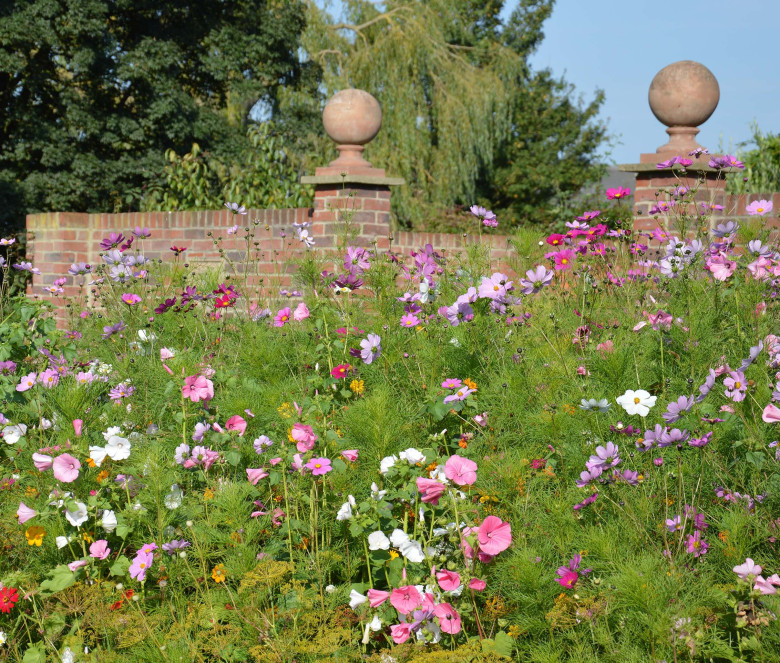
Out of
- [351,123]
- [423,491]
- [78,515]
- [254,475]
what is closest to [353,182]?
[351,123]

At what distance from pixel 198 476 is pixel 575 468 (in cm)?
123

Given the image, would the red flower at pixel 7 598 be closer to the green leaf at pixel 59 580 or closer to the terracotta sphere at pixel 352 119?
the green leaf at pixel 59 580

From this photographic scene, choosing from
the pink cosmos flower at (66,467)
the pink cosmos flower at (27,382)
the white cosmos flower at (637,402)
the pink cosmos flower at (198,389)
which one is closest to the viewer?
the white cosmos flower at (637,402)

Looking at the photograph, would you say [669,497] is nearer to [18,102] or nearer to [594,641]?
[594,641]

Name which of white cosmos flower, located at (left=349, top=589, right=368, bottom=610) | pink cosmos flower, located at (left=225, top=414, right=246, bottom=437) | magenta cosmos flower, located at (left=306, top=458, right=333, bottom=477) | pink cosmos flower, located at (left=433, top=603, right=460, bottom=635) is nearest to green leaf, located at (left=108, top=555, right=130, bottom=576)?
pink cosmos flower, located at (left=225, top=414, right=246, bottom=437)

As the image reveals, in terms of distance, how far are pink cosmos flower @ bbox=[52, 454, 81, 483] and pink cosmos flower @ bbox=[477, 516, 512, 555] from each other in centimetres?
125

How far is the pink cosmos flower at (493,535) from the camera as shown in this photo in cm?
197

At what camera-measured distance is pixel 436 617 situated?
1.95m

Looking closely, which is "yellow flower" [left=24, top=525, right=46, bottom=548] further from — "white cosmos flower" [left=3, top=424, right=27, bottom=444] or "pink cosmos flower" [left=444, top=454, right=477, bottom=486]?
"pink cosmos flower" [left=444, top=454, right=477, bottom=486]

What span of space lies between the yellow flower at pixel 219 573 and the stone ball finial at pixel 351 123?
14.4ft

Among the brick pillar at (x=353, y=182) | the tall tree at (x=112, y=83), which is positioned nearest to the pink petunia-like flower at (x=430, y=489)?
the brick pillar at (x=353, y=182)

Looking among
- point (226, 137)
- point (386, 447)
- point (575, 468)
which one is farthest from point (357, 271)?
point (226, 137)

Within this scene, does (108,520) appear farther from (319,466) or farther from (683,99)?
(683,99)

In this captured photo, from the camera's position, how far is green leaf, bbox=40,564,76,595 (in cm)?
227
